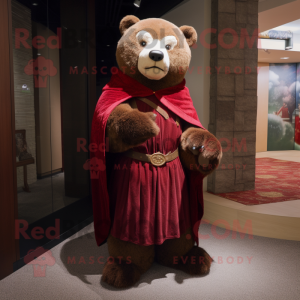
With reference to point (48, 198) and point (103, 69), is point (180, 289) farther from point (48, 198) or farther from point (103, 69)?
point (103, 69)

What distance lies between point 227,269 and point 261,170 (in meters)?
2.85

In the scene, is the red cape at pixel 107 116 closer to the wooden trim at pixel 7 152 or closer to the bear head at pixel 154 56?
the bear head at pixel 154 56

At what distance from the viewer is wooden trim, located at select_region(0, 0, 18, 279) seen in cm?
166

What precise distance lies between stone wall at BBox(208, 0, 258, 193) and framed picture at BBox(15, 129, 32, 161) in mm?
1731

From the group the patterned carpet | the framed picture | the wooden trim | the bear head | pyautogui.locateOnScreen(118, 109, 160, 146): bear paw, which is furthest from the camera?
the patterned carpet

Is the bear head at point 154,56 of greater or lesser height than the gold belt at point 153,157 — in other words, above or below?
above

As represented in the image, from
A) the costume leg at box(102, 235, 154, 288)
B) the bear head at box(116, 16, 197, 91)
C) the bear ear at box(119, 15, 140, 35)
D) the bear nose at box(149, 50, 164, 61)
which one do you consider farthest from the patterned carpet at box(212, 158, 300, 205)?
the bear ear at box(119, 15, 140, 35)

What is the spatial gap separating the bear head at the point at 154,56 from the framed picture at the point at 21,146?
0.85 meters

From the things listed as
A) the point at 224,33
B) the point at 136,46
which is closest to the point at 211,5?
the point at 224,33

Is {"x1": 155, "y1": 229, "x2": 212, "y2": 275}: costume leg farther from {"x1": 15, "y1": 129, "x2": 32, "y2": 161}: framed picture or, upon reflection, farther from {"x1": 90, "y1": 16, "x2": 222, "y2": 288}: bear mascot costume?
{"x1": 15, "y1": 129, "x2": 32, "y2": 161}: framed picture

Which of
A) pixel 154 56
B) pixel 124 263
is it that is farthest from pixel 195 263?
pixel 154 56

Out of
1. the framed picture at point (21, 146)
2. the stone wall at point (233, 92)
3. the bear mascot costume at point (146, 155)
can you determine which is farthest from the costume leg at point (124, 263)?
the stone wall at point (233, 92)

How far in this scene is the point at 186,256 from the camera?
178 centimetres

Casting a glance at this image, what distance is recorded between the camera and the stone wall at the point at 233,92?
2.79m
